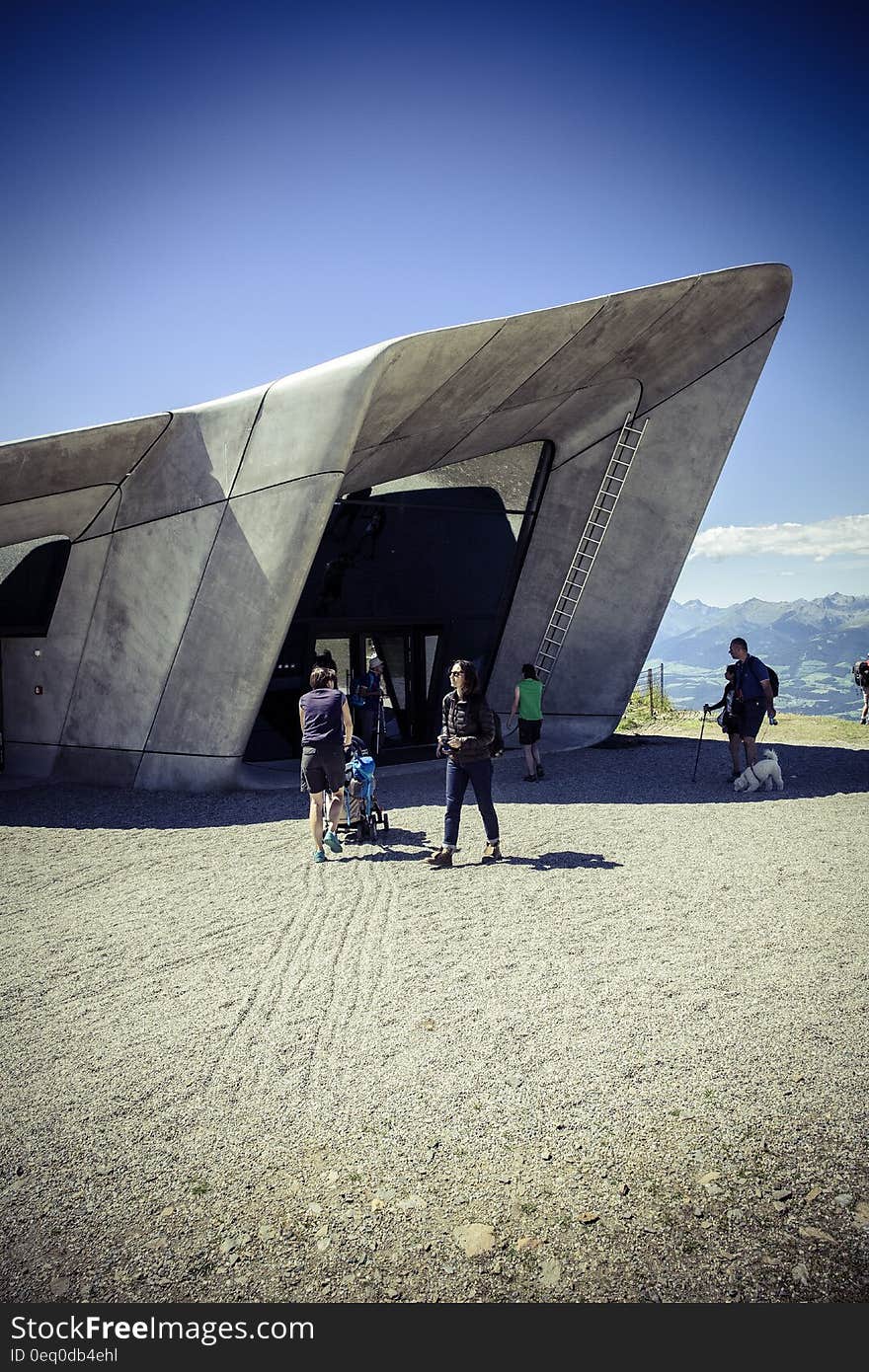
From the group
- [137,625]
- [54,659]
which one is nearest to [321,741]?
[137,625]

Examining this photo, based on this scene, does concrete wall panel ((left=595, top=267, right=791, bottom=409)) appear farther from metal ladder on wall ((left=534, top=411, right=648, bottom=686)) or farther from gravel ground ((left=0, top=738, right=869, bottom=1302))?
gravel ground ((left=0, top=738, right=869, bottom=1302))

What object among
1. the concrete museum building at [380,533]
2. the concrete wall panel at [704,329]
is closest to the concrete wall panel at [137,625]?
the concrete museum building at [380,533]

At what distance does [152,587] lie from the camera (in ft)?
40.1

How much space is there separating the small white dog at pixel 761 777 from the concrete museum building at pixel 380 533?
177 inches

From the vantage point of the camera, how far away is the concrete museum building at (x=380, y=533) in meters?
11.4

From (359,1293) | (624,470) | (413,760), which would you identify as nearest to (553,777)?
(413,760)

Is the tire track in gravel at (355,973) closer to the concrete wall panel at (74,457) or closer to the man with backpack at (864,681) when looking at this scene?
the concrete wall panel at (74,457)

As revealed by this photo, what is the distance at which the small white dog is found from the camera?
11281 mm

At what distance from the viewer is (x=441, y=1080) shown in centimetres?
404

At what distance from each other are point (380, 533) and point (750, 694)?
7.26 metres

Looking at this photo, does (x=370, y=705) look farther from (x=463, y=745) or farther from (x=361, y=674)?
(x=463, y=745)

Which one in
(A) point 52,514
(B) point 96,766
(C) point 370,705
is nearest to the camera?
(A) point 52,514

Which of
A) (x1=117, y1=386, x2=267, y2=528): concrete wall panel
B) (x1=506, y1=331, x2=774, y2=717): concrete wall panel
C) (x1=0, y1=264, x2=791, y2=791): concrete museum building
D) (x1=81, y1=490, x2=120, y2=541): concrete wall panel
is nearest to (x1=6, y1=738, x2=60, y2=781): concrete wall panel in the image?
(x1=0, y1=264, x2=791, y2=791): concrete museum building

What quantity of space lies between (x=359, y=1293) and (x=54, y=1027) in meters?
2.87
